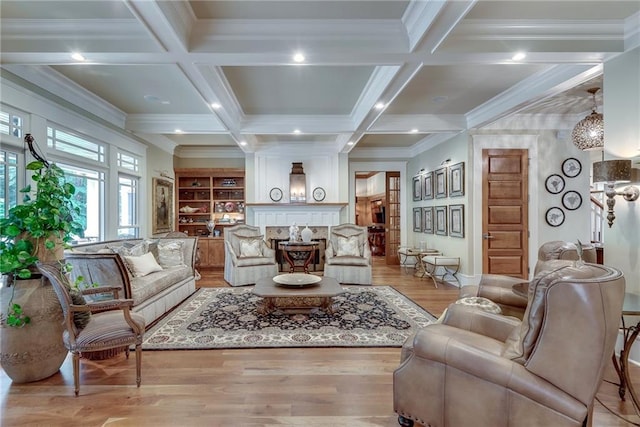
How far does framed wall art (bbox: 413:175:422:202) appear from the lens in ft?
23.8

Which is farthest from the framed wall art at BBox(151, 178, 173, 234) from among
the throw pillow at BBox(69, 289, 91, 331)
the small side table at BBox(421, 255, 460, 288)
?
the small side table at BBox(421, 255, 460, 288)

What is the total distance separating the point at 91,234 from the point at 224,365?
340 cm

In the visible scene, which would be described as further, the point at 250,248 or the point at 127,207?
the point at 250,248

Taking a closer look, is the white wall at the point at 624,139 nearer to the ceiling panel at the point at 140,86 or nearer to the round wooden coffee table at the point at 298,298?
the round wooden coffee table at the point at 298,298

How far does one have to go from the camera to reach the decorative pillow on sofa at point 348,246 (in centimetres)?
589

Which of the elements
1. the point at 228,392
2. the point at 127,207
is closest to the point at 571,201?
the point at 228,392

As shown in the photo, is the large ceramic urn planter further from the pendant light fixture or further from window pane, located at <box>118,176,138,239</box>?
the pendant light fixture

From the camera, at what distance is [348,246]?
5.94 metres

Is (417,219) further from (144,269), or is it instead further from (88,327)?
(88,327)

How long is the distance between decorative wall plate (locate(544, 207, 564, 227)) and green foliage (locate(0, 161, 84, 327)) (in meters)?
6.40

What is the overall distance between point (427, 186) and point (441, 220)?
97 cm

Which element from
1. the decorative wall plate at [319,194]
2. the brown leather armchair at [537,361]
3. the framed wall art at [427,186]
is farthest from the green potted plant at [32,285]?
the framed wall art at [427,186]

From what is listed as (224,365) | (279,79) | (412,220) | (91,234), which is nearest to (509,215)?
(412,220)

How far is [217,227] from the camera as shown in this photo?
778cm
